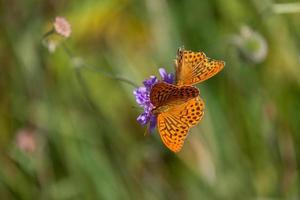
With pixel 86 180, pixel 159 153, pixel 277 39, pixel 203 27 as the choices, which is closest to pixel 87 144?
pixel 86 180

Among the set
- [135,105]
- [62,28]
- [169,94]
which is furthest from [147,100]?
[135,105]

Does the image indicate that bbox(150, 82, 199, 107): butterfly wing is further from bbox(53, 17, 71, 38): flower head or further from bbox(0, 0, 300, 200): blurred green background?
bbox(0, 0, 300, 200): blurred green background

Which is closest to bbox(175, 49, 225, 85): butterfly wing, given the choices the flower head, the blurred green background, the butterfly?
the butterfly

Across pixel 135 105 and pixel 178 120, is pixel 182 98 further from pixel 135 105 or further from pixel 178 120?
pixel 135 105

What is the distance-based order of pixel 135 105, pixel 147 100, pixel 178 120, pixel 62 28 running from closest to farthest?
pixel 178 120, pixel 147 100, pixel 62 28, pixel 135 105

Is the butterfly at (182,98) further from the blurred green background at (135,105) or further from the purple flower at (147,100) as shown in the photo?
the blurred green background at (135,105)
